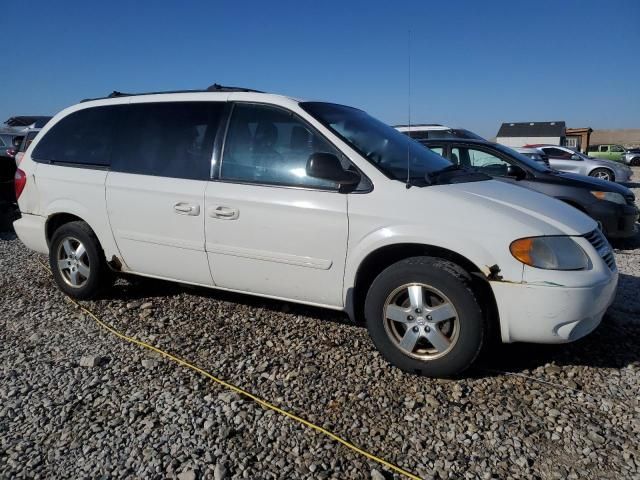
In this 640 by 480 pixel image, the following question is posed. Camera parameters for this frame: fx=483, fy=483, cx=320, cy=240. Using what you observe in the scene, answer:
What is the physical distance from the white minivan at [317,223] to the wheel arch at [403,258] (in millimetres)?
12

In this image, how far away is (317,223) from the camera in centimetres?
327

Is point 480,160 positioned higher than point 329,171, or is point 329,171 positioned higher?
Answer: point 329,171

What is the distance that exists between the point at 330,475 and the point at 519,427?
3.58 feet

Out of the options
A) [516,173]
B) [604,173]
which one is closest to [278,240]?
[516,173]

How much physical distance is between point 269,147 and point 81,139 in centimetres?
201

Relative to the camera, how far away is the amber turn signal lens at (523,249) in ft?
9.28

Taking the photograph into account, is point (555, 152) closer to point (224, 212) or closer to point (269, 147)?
point (269, 147)

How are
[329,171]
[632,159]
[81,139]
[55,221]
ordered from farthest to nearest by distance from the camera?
[632,159] → [55,221] → [81,139] → [329,171]

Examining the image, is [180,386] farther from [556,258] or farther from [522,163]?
[522,163]

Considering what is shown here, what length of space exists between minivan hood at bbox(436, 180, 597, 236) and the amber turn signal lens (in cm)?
5

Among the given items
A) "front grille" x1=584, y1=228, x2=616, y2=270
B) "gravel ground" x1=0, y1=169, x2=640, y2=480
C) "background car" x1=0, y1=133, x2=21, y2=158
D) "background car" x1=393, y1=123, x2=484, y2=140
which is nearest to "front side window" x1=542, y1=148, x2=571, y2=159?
"background car" x1=393, y1=123, x2=484, y2=140

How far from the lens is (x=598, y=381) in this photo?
10.1ft

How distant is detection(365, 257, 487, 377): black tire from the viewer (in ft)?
9.51

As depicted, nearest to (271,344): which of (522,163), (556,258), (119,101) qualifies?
(556,258)
